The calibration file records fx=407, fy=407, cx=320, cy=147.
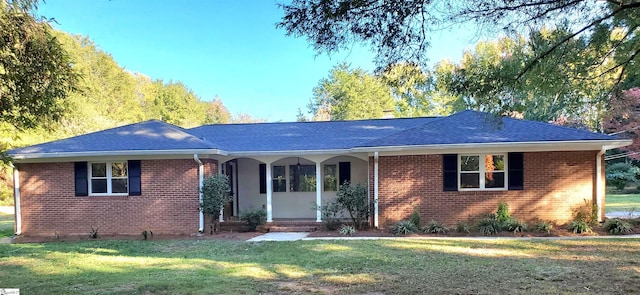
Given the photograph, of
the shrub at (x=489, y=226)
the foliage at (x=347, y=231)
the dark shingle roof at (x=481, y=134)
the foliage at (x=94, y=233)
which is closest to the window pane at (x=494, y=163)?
the dark shingle roof at (x=481, y=134)

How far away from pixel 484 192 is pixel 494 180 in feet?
1.53

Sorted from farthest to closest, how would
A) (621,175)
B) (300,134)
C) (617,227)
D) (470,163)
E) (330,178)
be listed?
Result: (621,175), (300,134), (330,178), (470,163), (617,227)

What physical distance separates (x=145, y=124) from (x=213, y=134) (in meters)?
2.73

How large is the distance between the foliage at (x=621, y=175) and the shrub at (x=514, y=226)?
23.8 meters

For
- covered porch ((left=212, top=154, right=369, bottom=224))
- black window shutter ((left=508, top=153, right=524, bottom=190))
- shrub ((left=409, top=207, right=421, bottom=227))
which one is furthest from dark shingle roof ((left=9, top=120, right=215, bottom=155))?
black window shutter ((left=508, top=153, right=524, bottom=190))

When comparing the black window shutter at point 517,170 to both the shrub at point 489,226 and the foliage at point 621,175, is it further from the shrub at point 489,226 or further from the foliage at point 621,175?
the foliage at point 621,175

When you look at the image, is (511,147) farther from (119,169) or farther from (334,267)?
(119,169)

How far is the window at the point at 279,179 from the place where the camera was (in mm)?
14547

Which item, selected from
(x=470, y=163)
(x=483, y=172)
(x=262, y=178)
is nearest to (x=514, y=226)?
(x=483, y=172)

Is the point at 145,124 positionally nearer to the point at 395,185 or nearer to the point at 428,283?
the point at 395,185

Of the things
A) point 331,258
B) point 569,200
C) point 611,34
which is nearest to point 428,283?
point 331,258

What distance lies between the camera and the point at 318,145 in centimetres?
1323

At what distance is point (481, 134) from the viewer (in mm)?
11648

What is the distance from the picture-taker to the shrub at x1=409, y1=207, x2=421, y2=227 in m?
11.5
